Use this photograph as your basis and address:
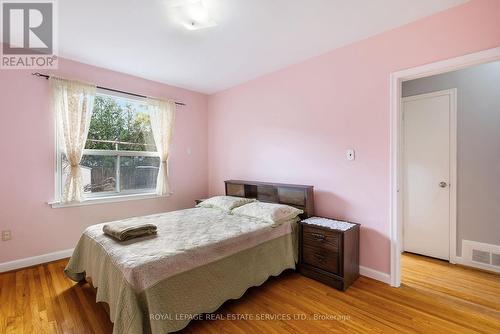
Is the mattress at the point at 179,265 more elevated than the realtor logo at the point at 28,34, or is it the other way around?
the realtor logo at the point at 28,34

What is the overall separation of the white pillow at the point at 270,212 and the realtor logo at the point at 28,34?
2589 mm

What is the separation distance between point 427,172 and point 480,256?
107 cm

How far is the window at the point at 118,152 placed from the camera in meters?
3.21

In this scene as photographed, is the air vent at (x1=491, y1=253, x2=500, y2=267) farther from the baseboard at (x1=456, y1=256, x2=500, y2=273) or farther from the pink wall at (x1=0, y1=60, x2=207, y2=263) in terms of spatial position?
the pink wall at (x1=0, y1=60, x2=207, y2=263)

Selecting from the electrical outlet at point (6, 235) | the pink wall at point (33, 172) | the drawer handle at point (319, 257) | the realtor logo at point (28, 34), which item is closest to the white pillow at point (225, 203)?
the drawer handle at point (319, 257)

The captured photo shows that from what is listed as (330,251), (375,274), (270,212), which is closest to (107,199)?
(270,212)

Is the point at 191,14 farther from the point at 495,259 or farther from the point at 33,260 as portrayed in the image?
the point at 495,259

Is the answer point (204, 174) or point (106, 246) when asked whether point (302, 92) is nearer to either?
point (204, 174)

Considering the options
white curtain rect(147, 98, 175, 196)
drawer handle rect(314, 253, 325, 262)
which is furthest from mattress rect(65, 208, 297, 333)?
white curtain rect(147, 98, 175, 196)

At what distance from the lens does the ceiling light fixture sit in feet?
6.35

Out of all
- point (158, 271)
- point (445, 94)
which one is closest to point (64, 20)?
point (158, 271)

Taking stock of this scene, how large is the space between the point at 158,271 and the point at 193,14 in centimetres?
207

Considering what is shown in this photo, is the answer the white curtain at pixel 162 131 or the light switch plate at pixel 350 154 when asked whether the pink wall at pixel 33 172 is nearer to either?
the white curtain at pixel 162 131

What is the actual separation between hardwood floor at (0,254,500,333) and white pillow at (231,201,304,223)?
63cm
